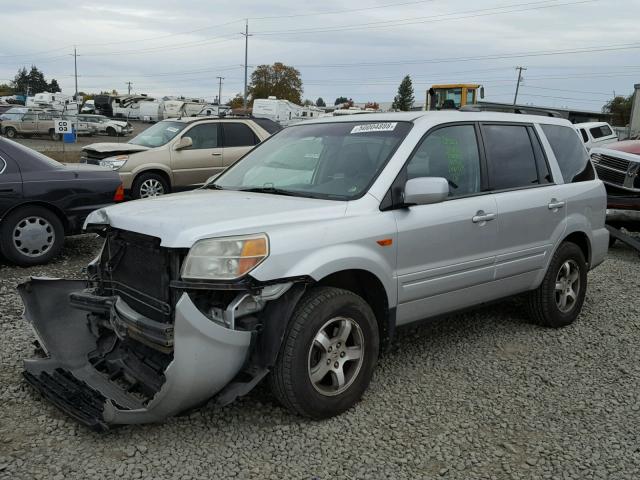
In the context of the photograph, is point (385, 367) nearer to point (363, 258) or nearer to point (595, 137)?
point (363, 258)

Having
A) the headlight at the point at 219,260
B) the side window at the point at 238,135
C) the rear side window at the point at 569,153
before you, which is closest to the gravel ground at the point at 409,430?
the headlight at the point at 219,260

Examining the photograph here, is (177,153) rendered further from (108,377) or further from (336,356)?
(336,356)

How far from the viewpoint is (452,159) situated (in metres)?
4.32

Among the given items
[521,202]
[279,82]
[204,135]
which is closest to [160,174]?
[204,135]

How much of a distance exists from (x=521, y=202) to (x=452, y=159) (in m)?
0.75

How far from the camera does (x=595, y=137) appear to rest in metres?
19.6

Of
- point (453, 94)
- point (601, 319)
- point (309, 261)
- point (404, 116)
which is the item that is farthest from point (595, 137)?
point (309, 261)

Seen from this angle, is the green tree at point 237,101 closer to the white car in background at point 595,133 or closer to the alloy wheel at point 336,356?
the white car in background at point 595,133

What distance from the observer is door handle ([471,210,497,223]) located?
4238 mm

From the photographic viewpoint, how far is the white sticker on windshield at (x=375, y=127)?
13.7 ft

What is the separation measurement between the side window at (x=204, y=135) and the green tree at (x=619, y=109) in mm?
62063

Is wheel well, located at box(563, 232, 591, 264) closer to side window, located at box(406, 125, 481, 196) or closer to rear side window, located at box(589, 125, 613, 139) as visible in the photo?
side window, located at box(406, 125, 481, 196)

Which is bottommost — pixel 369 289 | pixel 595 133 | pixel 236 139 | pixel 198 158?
pixel 369 289

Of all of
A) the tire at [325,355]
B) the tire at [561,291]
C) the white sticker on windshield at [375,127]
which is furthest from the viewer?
the tire at [561,291]
